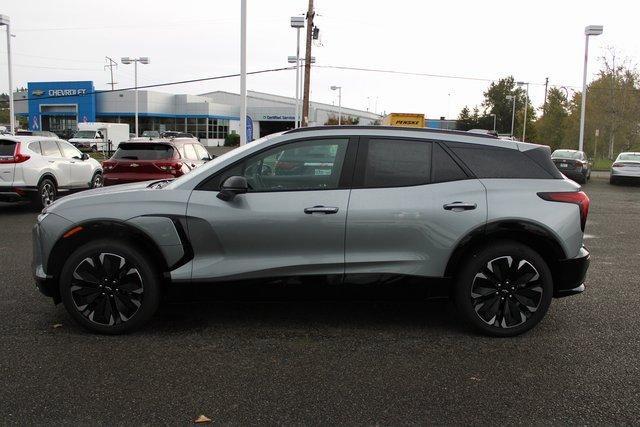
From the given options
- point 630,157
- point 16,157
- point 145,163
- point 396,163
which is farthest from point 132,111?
point 396,163

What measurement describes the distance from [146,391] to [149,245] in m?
1.20

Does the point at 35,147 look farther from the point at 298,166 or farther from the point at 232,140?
the point at 232,140

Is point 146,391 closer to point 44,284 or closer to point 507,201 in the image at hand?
point 44,284

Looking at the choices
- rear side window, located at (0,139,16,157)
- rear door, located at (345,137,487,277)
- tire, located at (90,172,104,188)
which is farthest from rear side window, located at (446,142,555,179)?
tire, located at (90,172,104,188)

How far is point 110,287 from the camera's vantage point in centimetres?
435

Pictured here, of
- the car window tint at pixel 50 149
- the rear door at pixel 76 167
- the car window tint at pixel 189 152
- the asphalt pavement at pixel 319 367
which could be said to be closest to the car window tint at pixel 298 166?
the asphalt pavement at pixel 319 367

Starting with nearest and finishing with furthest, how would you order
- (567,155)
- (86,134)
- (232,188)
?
1. (232,188)
2. (567,155)
3. (86,134)

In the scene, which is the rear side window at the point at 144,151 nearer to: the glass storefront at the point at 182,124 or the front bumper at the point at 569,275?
the front bumper at the point at 569,275

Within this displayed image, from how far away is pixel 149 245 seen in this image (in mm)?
4340

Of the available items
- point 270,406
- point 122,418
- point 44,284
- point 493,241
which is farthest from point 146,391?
point 493,241

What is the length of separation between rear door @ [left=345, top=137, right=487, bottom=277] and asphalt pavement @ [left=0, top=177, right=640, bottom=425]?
647mm

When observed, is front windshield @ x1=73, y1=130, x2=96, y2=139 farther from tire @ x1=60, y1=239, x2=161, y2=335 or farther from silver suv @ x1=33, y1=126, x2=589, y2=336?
tire @ x1=60, y1=239, x2=161, y2=335

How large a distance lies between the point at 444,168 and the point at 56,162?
1046 centimetres

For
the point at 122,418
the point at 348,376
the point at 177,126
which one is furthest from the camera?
the point at 177,126
